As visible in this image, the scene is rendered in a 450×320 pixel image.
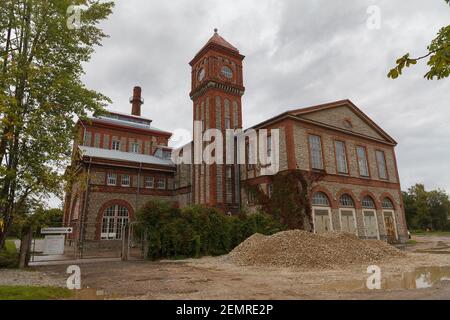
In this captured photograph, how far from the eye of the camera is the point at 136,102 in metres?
45.5

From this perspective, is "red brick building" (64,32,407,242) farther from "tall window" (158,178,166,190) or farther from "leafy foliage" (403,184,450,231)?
"leafy foliage" (403,184,450,231)

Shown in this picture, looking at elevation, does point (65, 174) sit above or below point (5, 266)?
above

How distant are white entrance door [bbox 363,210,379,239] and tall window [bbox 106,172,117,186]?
22705 mm

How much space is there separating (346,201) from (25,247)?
72.4 ft

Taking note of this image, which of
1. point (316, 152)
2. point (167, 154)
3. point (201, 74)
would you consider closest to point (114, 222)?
point (167, 154)

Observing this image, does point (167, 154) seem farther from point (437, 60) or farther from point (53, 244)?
point (437, 60)

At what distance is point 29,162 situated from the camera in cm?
→ 1173

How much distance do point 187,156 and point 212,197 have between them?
293 inches

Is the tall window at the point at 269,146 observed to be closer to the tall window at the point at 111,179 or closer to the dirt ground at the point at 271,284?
the dirt ground at the point at 271,284

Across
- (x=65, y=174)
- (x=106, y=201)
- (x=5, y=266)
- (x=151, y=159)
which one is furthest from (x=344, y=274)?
(x=151, y=159)

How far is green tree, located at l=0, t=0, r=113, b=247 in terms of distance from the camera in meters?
11.4

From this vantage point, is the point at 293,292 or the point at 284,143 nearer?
the point at 293,292

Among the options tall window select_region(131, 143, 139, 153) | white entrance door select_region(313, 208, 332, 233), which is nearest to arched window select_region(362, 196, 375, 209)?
white entrance door select_region(313, 208, 332, 233)

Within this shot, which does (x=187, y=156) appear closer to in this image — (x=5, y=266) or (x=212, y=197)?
(x=212, y=197)
